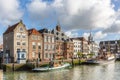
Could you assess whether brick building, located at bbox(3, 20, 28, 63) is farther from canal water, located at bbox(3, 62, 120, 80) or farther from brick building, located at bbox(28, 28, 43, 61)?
canal water, located at bbox(3, 62, 120, 80)

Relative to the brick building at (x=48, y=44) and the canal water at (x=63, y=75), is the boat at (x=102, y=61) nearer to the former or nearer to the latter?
the brick building at (x=48, y=44)

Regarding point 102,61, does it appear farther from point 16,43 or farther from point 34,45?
point 16,43

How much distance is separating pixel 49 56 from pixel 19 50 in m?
14.1

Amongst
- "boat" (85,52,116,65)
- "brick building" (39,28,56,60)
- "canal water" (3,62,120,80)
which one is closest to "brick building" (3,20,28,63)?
"brick building" (39,28,56,60)

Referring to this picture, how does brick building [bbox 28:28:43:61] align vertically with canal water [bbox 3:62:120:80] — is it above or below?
above

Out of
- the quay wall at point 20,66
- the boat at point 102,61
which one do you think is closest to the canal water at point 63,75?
the quay wall at point 20,66

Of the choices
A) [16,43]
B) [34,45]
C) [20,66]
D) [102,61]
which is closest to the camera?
[20,66]

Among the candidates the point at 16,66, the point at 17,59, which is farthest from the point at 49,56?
the point at 16,66

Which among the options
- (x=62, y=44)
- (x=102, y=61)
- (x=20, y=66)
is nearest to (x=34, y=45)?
(x=20, y=66)

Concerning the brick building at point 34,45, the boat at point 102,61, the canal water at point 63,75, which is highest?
the brick building at point 34,45

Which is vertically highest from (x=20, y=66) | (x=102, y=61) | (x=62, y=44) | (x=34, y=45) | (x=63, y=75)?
(x=62, y=44)

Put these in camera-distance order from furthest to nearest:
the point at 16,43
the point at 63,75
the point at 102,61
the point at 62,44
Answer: the point at 62,44 < the point at 102,61 < the point at 16,43 < the point at 63,75

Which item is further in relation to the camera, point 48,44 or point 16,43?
point 48,44

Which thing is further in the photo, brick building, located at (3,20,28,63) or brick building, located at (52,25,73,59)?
brick building, located at (52,25,73,59)
